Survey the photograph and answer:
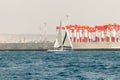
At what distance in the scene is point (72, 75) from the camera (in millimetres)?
81250

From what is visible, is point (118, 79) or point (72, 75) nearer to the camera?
point (118, 79)

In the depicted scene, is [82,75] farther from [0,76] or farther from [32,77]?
[0,76]

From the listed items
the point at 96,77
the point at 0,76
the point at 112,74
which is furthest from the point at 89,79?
the point at 0,76

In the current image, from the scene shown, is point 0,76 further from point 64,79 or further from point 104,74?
point 104,74

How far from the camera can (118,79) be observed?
240 feet

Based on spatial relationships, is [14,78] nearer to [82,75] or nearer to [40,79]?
[40,79]

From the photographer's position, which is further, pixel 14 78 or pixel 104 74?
pixel 104 74

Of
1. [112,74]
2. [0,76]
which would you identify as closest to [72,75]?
[112,74]

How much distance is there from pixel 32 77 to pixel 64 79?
6.71 metres

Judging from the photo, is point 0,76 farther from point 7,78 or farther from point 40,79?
point 40,79

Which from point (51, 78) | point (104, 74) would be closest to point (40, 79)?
point (51, 78)

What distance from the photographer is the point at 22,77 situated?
78.7 m

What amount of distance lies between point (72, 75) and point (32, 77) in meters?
7.23

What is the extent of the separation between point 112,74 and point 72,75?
22.7ft
